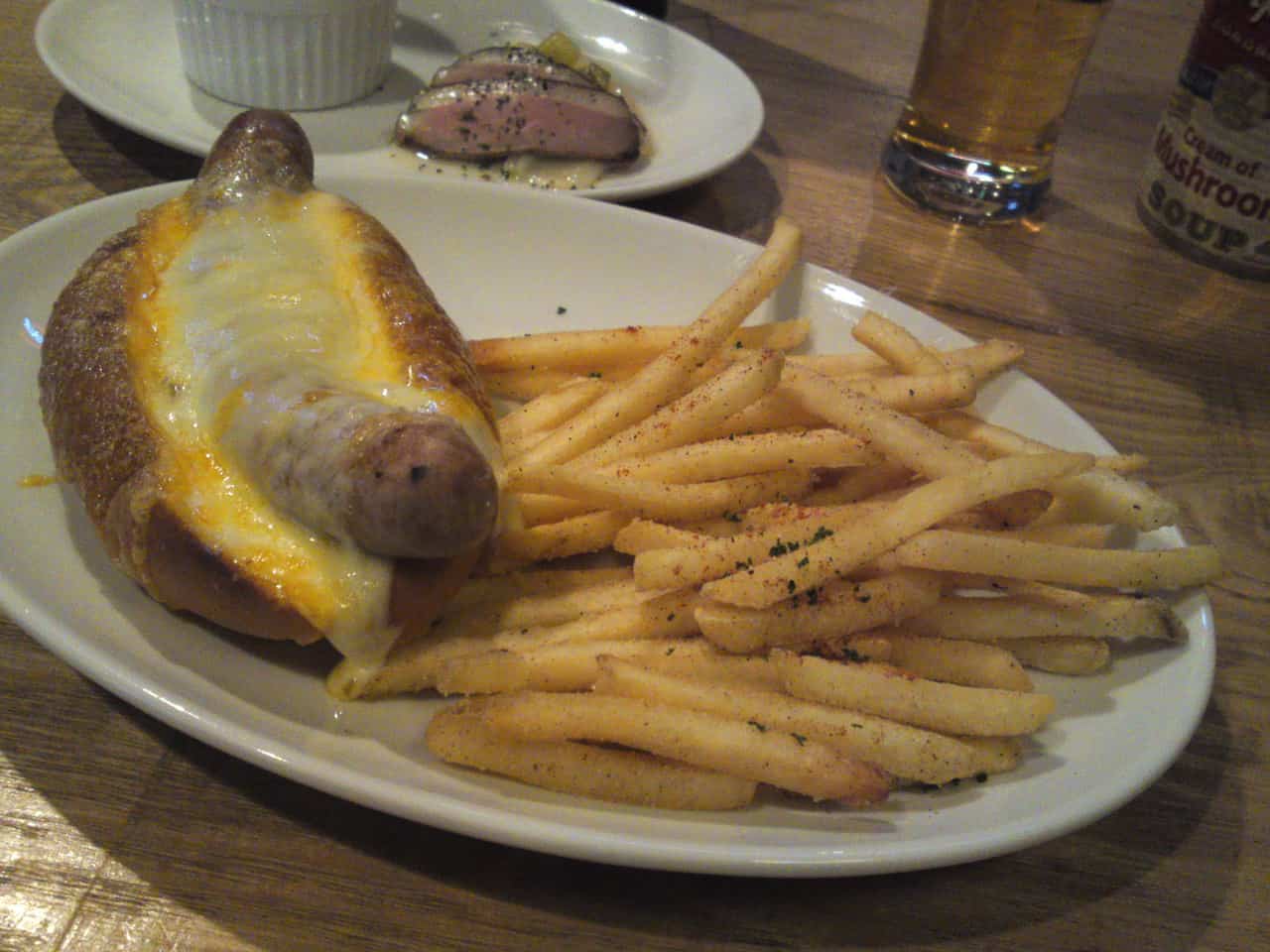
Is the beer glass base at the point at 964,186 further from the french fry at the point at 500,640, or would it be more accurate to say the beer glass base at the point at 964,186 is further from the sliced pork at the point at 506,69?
the french fry at the point at 500,640

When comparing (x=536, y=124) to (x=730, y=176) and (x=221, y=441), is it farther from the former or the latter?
(x=221, y=441)

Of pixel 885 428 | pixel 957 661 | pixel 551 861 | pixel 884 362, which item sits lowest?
pixel 551 861

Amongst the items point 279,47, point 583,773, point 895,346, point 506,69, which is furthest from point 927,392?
point 279,47

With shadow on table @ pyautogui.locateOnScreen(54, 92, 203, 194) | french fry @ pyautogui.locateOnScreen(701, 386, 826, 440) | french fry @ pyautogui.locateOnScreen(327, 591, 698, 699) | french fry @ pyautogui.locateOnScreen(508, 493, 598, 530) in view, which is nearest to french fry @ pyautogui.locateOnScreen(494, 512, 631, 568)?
french fry @ pyautogui.locateOnScreen(508, 493, 598, 530)

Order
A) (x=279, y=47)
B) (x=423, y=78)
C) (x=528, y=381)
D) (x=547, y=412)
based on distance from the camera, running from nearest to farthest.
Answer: (x=547, y=412)
(x=528, y=381)
(x=279, y=47)
(x=423, y=78)

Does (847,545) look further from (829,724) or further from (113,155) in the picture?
(113,155)

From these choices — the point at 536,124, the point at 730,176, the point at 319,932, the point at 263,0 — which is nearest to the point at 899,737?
the point at 319,932

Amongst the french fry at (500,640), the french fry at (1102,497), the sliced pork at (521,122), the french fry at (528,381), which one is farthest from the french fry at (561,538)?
the sliced pork at (521,122)
